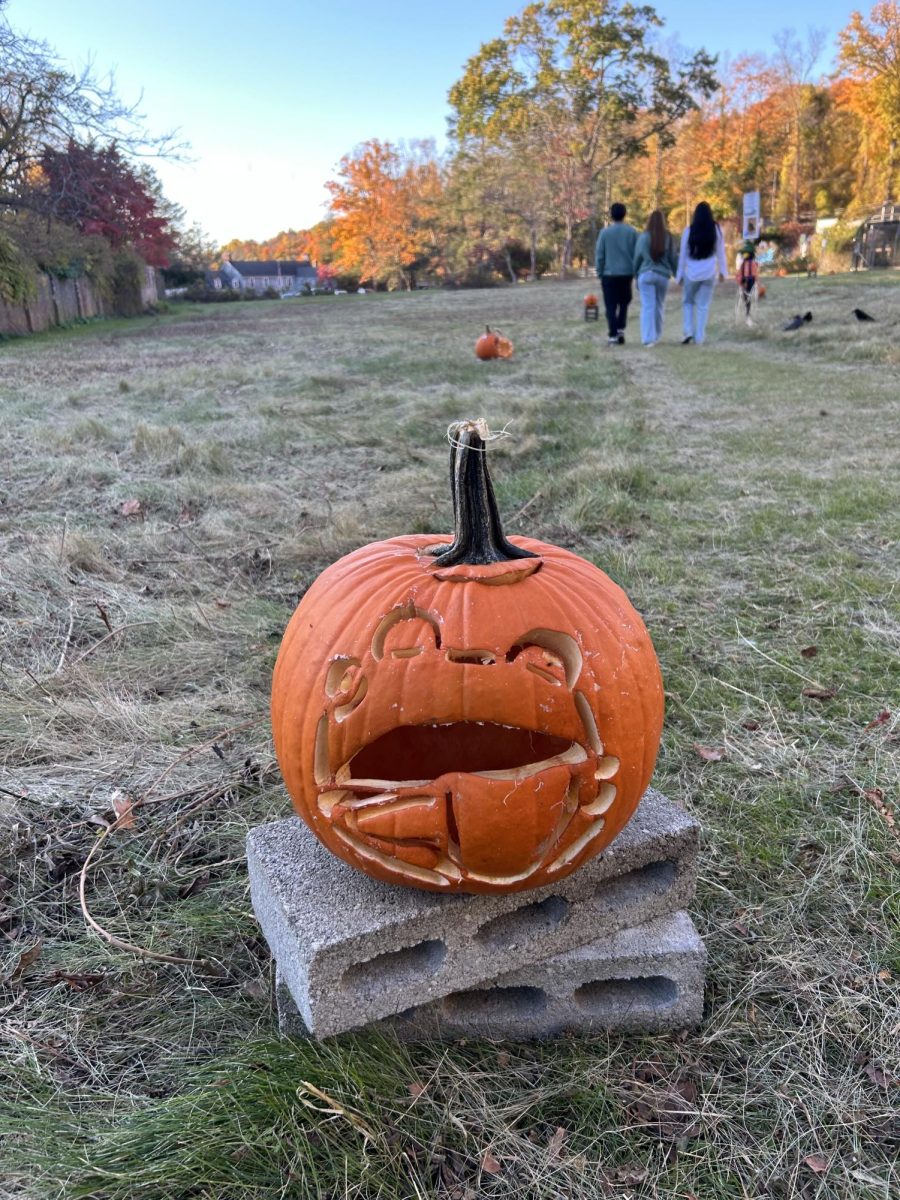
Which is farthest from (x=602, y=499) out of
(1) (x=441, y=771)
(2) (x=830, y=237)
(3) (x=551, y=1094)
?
(2) (x=830, y=237)

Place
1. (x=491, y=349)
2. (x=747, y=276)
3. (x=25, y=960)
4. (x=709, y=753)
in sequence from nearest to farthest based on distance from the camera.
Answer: (x=25, y=960) → (x=709, y=753) → (x=491, y=349) → (x=747, y=276)

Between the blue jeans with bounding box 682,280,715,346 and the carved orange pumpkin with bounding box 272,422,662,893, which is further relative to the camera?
the blue jeans with bounding box 682,280,715,346

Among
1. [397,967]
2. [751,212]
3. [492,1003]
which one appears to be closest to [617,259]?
[751,212]

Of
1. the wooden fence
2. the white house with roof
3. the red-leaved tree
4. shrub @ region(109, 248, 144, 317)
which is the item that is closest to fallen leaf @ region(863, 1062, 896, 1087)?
the wooden fence

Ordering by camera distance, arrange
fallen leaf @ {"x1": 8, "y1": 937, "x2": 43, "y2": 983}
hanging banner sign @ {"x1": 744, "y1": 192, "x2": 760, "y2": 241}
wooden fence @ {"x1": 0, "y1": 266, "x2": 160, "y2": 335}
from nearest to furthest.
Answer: fallen leaf @ {"x1": 8, "y1": 937, "x2": 43, "y2": 983} < hanging banner sign @ {"x1": 744, "y1": 192, "x2": 760, "y2": 241} < wooden fence @ {"x1": 0, "y1": 266, "x2": 160, "y2": 335}

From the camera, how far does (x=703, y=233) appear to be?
41.1 ft

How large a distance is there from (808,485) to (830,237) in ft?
113

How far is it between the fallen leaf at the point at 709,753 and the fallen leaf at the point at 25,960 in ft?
6.61

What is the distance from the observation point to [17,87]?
2119cm

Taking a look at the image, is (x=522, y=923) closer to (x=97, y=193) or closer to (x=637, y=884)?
(x=637, y=884)

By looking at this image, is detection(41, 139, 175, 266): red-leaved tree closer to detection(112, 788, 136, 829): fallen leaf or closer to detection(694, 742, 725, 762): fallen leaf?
detection(112, 788, 136, 829): fallen leaf

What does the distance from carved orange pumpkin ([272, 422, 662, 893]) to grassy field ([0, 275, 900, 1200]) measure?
17.9 inches

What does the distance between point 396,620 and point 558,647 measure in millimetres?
337

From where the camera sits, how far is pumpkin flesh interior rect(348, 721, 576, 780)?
1776 millimetres
